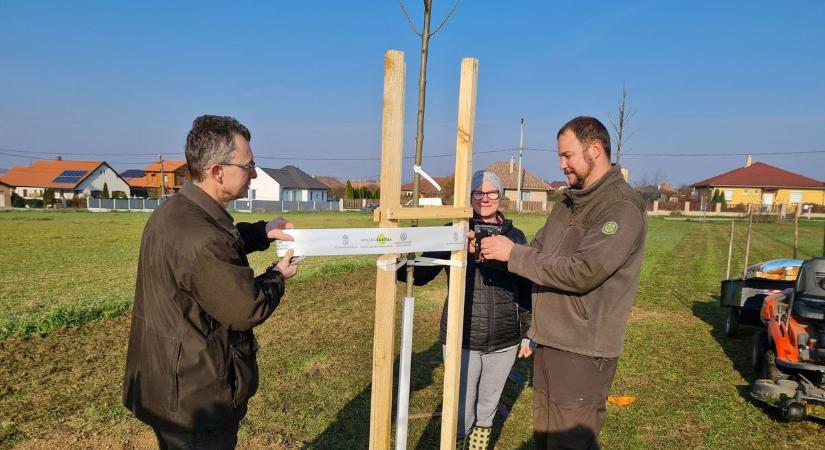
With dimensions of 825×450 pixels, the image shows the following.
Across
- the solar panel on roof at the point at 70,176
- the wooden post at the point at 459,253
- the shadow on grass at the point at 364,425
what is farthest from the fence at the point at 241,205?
the wooden post at the point at 459,253

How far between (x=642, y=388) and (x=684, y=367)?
123cm

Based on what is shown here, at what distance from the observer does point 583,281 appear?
8.66 ft

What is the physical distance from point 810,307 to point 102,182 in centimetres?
7495

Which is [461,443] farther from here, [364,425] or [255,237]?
[255,237]

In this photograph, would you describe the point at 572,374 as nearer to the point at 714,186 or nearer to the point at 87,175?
the point at 714,186

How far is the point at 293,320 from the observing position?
8.24 metres

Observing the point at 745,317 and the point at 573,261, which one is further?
the point at 745,317

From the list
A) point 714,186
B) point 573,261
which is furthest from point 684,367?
point 714,186

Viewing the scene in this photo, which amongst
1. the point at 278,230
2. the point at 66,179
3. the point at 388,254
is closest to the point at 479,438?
the point at 388,254

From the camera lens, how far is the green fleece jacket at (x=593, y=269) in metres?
2.63

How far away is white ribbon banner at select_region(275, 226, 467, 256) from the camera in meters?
2.40

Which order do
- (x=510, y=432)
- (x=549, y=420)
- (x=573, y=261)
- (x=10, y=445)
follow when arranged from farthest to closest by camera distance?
(x=510, y=432)
(x=10, y=445)
(x=549, y=420)
(x=573, y=261)

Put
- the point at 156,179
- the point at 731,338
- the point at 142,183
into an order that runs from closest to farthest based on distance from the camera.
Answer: the point at 731,338
the point at 156,179
the point at 142,183

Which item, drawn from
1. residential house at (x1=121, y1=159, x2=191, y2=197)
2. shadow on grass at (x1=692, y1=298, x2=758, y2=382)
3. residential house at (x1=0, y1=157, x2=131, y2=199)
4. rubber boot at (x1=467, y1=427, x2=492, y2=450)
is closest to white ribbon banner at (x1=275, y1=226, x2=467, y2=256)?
rubber boot at (x1=467, y1=427, x2=492, y2=450)
